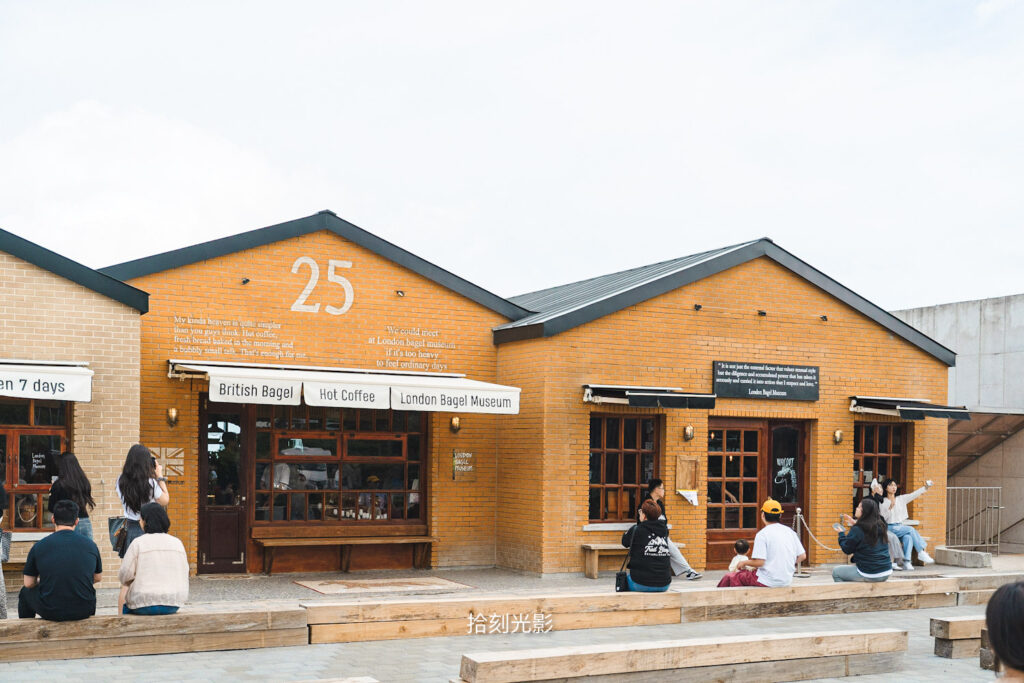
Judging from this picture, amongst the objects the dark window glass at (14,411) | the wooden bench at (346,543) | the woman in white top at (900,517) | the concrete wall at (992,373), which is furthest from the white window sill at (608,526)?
Result: the concrete wall at (992,373)

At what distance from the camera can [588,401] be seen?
46.9 feet

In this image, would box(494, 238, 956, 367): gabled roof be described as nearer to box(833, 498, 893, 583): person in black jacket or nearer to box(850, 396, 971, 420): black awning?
box(850, 396, 971, 420): black awning

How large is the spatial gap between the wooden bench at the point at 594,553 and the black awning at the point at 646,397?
1.84 meters

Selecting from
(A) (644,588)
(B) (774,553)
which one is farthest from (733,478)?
(A) (644,588)

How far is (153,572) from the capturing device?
8141 mm

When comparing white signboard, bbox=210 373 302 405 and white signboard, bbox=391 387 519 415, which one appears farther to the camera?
→ white signboard, bbox=391 387 519 415

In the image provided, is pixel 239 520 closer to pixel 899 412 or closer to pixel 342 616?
pixel 342 616

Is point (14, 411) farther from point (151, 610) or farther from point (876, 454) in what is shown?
point (876, 454)

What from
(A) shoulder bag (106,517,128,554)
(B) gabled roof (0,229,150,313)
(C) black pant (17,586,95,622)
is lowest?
(C) black pant (17,586,95,622)

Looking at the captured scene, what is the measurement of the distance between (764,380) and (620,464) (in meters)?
2.47

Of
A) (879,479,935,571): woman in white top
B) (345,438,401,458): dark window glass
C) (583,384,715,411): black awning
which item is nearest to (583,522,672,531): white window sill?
(583,384,715,411): black awning

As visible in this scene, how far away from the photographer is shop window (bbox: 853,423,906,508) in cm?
1656

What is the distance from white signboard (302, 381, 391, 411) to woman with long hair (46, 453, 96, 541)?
99.6 inches

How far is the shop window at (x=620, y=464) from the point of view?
1471 centimetres
